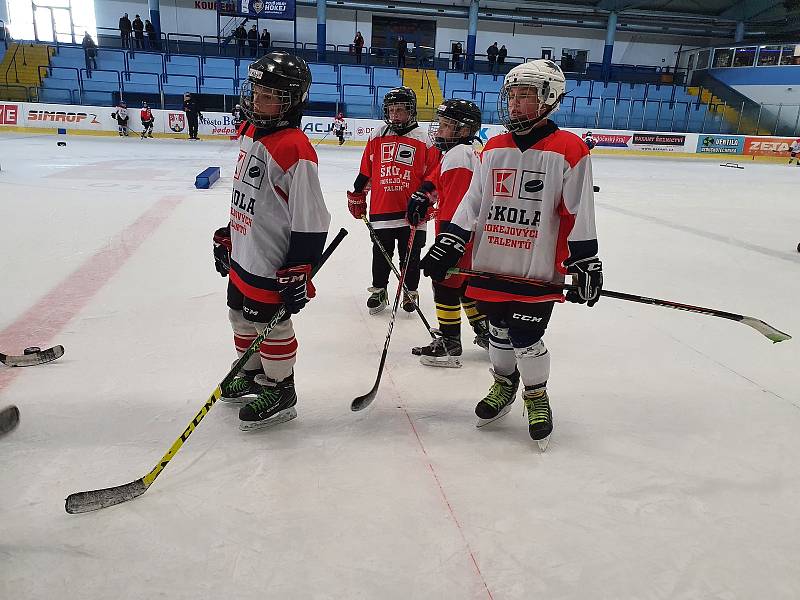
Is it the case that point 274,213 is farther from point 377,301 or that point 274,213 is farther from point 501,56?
point 501,56

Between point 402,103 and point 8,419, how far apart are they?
7.85ft

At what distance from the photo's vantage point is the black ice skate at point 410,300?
3.47m

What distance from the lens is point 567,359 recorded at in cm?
298

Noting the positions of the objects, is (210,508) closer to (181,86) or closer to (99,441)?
(99,441)

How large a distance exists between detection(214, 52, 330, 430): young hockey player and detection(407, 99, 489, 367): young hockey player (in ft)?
3.08

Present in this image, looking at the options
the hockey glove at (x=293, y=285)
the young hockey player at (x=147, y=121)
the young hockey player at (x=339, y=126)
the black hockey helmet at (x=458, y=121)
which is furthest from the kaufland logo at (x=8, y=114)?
the hockey glove at (x=293, y=285)

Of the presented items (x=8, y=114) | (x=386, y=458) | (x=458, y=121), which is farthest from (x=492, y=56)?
(x=386, y=458)

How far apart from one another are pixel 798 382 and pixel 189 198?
6382mm

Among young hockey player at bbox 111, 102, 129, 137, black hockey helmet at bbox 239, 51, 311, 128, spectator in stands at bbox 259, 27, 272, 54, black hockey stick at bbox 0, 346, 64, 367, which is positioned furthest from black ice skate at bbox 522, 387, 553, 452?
spectator in stands at bbox 259, 27, 272, 54

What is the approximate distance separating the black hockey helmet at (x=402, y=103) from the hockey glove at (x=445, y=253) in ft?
4.58

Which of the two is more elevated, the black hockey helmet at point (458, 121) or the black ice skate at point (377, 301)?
the black hockey helmet at point (458, 121)

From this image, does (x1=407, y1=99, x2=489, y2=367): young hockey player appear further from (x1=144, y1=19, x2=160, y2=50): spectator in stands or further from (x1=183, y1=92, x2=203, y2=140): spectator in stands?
(x1=144, y1=19, x2=160, y2=50): spectator in stands

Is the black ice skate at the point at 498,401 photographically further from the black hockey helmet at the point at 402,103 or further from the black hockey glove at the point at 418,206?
the black hockey helmet at the point at 402,103

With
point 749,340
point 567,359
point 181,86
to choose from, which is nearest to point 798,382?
point 749,340
